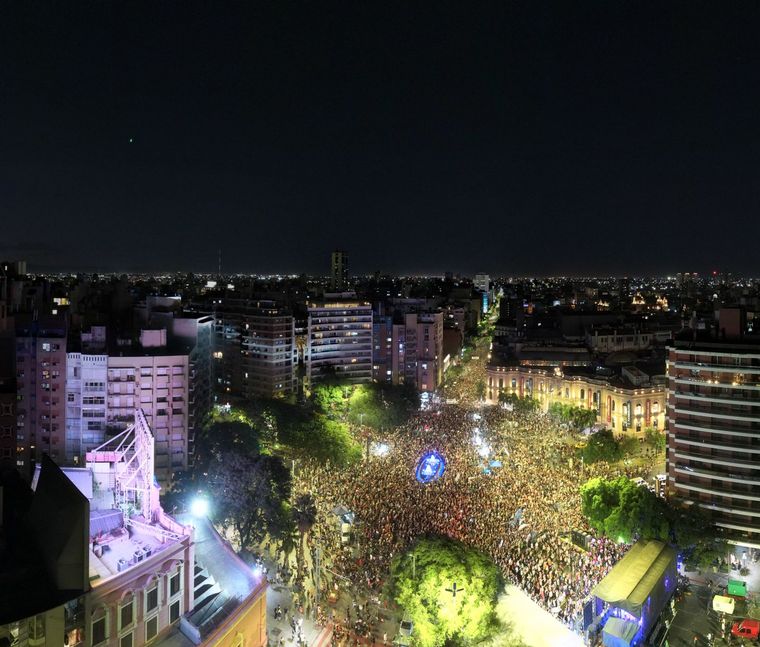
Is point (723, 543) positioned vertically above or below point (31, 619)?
below

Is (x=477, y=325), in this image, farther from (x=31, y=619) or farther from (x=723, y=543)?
(x=31, y=619)

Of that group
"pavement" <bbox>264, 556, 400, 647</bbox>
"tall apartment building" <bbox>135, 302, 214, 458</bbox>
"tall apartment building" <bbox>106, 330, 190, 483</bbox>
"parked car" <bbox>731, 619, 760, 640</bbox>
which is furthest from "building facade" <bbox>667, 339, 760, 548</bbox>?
"tall apartment building" <bbox>135, 302, 214, 458</bbox>

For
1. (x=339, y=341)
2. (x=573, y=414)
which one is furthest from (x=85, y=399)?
(x=573, y=414)

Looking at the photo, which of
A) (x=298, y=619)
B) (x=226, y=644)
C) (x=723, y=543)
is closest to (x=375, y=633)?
(x=298, y=619)

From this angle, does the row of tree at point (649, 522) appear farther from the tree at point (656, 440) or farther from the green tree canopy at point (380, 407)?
the green tree canopy at point (380, 407)

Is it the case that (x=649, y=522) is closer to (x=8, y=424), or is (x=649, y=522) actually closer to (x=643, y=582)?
(x=643, y=582)

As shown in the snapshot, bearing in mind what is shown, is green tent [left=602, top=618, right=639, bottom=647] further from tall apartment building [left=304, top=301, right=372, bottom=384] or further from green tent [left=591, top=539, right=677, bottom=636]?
tall apartment building [left=304, top=301, right=372, bottom=384]
